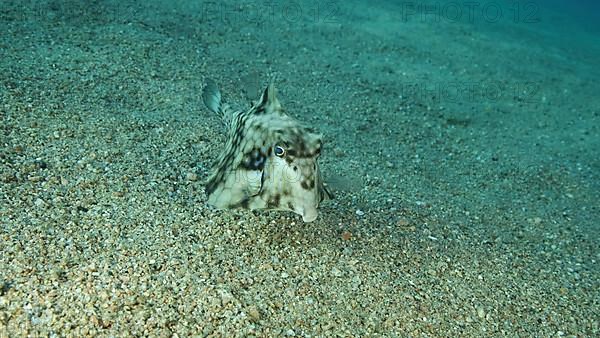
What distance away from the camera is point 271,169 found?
3.13m

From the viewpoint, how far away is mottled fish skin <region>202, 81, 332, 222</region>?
121 inches

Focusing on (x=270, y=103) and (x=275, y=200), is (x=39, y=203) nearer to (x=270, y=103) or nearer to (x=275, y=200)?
(x=275, y=200)

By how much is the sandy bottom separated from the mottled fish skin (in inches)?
12.1

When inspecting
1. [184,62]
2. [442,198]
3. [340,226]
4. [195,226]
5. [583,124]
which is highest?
[184,62]

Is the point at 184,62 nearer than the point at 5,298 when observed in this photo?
No

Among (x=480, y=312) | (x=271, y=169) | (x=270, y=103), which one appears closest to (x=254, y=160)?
(x=271, y=169)

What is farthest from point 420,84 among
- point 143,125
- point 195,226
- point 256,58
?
point 195,226

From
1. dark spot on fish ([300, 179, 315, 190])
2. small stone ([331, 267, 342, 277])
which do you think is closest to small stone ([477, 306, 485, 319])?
small stone ([331, 267, 342, 277])

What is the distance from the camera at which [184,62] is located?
6156 millimetres

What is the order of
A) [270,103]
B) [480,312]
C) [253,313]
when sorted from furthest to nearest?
[270,103] < [480,312] < [253,313]

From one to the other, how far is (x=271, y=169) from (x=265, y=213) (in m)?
0.62

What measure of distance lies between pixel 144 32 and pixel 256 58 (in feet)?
5.40

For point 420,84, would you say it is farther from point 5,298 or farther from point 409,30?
point 5,298

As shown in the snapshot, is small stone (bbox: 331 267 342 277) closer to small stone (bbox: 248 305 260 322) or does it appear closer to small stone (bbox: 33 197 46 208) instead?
small stone (bbox: 248 305 260 322)
